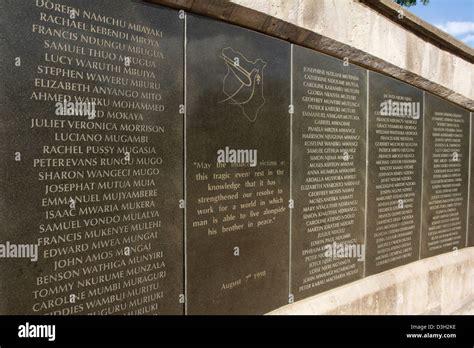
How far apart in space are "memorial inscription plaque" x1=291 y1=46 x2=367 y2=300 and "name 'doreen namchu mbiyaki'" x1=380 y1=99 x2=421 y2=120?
42 centimetres

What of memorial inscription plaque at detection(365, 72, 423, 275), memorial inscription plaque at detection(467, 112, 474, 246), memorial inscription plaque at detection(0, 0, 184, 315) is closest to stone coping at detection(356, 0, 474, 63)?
memorial inscription plaque at detection(365, 72, 423, 275)

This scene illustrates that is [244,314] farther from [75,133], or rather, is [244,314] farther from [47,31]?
[47,31]

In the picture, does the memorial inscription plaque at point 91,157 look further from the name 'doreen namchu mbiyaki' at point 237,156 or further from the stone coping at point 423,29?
the stone coping at point 423,29

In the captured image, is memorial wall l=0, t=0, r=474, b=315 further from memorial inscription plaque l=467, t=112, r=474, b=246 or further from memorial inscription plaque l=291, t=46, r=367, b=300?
memorial inscription plaque l=467, t=112, r=474, b=246

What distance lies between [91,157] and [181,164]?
2.45 feet

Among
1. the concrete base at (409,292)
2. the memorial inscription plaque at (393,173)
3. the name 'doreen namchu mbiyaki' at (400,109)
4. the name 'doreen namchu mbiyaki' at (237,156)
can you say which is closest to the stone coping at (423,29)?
the memorial inscription plaque at (393,173)

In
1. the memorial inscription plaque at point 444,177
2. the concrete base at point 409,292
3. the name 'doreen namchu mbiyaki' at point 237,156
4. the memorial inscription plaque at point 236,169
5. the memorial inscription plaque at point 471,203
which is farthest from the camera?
the memorial inscription plaque at point 471,203

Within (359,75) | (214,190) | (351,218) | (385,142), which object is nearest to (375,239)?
(351,218)

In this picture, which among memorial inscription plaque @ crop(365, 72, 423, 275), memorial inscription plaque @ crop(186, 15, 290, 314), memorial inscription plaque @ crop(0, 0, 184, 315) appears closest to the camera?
memorial inscription plaque @ crop(0, 0, 184, 315)

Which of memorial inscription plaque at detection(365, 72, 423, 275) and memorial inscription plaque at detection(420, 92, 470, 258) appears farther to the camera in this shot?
memorial inscription plaque at detection(420, 92, 470, 258)

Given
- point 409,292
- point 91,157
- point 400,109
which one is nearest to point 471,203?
point 409,292

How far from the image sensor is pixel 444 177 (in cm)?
587

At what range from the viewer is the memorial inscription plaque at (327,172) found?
4.01m

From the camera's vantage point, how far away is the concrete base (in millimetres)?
4207
